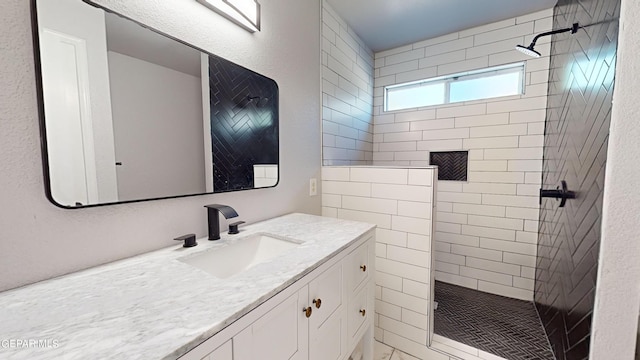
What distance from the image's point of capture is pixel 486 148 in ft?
7.06

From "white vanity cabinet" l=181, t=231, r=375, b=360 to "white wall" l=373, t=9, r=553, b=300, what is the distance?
5.10 feet

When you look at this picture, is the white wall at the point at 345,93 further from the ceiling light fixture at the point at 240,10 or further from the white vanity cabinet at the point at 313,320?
the white vanity cabinet at the point at 313,320

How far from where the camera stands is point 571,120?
51.5 inches

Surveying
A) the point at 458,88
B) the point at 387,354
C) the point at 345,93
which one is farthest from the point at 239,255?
the point at 458,88

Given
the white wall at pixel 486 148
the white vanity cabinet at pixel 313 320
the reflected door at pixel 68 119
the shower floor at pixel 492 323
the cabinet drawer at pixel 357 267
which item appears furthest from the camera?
the white wall at pixel 486 148

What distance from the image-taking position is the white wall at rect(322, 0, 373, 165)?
1.87 meters

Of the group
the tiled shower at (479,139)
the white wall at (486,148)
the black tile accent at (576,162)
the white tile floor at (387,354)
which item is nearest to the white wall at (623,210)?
the black tile accent at (576,162)

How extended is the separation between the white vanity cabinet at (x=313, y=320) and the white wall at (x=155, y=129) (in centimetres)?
61

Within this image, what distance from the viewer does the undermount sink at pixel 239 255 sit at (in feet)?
2.86

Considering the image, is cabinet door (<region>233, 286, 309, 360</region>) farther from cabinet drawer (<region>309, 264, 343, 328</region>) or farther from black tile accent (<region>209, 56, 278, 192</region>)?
black tile accent (<region>209, 56, 278, 192</region>)

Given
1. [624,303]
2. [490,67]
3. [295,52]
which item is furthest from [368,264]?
[490,67]

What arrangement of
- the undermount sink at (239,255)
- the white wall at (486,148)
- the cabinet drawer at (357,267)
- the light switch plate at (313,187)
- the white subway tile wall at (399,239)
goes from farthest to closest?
the white wall at (486,148) < the light switch plate at (313,187) < the white subway tile wall at (399,239) < the cabinet drawer at (357,267) < the undermount sink at (239,255)

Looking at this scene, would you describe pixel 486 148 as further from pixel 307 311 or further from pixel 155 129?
pixel 155 129

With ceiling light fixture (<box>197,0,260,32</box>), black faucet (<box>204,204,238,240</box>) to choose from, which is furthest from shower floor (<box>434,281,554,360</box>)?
ceiling light fixture (<box>197,0,260,32</box>)
